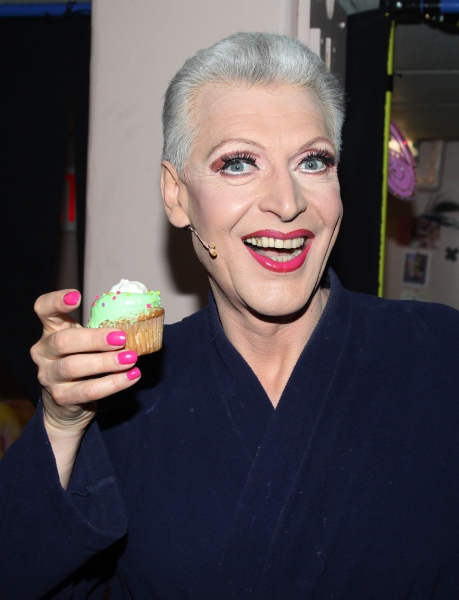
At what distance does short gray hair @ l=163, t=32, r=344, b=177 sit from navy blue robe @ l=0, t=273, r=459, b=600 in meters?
0.42

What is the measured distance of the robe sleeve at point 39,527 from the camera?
1083 mm

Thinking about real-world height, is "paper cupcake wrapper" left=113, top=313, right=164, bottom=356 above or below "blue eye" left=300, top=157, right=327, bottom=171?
below

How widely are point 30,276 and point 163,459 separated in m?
1.24

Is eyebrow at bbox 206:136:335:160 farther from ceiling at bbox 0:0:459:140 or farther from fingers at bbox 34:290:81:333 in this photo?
ceiling at bbox 0:0:459:140

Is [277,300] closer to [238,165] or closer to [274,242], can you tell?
[274,242]

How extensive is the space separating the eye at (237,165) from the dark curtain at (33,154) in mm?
1148

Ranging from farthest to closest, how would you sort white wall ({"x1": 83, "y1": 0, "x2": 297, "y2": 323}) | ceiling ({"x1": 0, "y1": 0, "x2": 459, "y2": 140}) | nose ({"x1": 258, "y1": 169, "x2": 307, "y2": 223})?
ceiling ({"x1": 0, "y1": 0, "x2": 459, "y2": 140}) → white wall ({"x1": 83, "y1": 0, "x2": 297, "y2": 323}) → nose ({"x1": 258, "y1": 169, "x2": 307, "y2": 223})

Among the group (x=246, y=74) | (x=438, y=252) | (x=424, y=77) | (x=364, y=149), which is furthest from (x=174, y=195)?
(x=438, y=252)

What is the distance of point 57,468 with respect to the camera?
3.59ft

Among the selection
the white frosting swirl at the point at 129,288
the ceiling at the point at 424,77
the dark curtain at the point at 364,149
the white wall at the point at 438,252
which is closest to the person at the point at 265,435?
the white frosting swirl at the point at 129,288

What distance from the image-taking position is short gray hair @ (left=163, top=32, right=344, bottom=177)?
1123 millimetres

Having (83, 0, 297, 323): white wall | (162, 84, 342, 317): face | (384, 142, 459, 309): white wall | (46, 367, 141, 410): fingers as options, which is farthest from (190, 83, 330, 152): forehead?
(384, 142, 459, 309): white wall

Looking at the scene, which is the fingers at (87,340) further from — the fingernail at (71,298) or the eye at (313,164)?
the eye at (313,164)

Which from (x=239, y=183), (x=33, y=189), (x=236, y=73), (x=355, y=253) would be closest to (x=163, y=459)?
(x=239, y=183)
